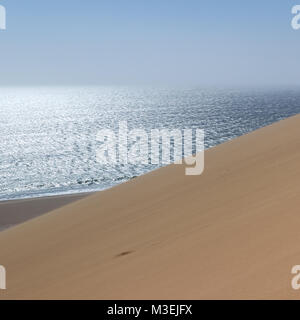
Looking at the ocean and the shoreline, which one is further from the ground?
the ocean

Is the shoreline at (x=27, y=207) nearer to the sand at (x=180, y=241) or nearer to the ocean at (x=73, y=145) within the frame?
the ocean at (x=73, y=145)

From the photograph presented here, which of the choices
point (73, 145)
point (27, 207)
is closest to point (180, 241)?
point (27, 207)

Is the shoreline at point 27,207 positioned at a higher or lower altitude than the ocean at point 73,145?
lower

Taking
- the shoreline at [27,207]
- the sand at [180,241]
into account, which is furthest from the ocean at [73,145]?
the sand at [180,241]

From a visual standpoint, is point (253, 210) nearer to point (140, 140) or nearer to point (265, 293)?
point (265, 293)

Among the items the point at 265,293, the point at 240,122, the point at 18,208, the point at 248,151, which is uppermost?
the point at 240,122

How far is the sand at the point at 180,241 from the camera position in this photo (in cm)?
183

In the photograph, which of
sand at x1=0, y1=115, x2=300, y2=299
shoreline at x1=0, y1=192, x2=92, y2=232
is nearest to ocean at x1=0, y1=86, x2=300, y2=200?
shoreline at x1=0, y1=192, x2=92, y2=232

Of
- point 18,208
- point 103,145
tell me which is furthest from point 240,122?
point 18,208

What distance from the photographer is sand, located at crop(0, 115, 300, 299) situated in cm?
183

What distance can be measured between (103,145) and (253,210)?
50670mm

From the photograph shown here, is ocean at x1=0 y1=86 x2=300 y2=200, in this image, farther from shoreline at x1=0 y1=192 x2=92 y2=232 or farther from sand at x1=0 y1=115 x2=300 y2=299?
sand at x1=0 y1=115 x2=300 y2=299

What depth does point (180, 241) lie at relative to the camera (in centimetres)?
231
